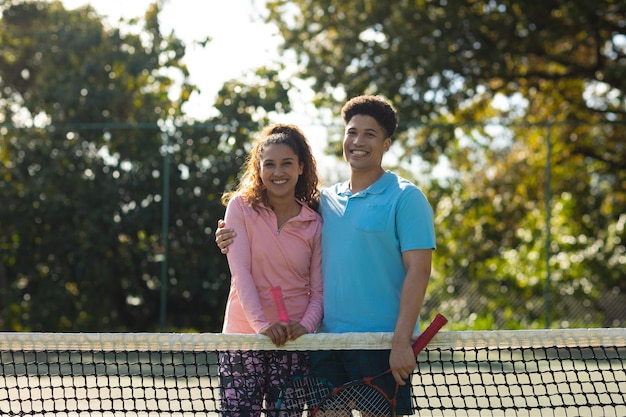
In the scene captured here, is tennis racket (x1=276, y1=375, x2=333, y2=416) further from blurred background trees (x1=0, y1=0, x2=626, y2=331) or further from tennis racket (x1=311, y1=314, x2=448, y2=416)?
blurred background trees (x1=0, y1=0, x2=626, y2=331)

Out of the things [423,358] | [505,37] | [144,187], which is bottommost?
[423,358]

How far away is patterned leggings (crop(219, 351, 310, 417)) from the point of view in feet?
9.39

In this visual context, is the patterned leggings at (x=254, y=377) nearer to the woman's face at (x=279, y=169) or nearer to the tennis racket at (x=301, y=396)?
the tennis racket at (x=301, y=396)

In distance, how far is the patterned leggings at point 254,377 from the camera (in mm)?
2861

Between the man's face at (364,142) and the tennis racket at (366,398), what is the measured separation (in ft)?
1.79

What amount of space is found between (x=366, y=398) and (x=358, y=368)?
0.42ft

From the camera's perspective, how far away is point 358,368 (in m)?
2.91

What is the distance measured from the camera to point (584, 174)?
9508mm

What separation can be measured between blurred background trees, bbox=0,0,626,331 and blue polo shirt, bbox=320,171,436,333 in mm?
5039

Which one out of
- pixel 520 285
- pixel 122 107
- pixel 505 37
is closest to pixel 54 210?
pixel 122 107

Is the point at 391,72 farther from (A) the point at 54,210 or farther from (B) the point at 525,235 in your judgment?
(A) the point at 54,210

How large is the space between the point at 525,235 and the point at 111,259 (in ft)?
13.2

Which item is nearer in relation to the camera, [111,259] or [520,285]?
[111,259]

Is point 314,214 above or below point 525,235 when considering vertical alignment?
above
